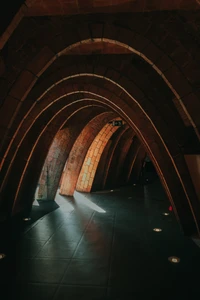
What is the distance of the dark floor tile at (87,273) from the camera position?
15.5 ft

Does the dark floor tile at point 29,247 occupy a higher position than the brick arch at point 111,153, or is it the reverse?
the brick arch at point 111,153

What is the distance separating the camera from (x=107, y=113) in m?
14.7

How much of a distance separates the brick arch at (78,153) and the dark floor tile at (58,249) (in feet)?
24.5

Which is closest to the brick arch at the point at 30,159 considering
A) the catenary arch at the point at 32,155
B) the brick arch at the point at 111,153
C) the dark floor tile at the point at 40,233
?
the catenary arch at the point at 32,155

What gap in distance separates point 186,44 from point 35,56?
3.16m

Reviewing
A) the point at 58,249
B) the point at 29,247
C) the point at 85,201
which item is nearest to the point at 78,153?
the point at 85,201

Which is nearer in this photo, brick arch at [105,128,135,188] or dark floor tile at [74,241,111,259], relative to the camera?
dark floor tile at [74,241,111,259]

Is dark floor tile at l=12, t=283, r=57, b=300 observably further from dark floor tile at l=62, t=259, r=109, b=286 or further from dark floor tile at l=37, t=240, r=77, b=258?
dark floor tile at l=37, t=240, r=77, b=258

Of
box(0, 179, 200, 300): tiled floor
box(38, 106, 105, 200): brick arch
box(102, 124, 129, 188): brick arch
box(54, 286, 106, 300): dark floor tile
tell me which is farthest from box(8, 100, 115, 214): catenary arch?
box(102, 124, 129, 188): brick arch

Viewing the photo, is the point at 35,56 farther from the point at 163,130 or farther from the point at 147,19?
the point at 163,130

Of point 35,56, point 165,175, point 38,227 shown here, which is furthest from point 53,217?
point 35,56

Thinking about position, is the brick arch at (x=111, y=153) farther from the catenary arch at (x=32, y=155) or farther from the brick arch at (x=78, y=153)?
the catenary arch at (x=32, y=155)

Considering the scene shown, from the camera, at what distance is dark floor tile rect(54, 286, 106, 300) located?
13.8ft

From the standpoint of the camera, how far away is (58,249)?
6242 millimetres
